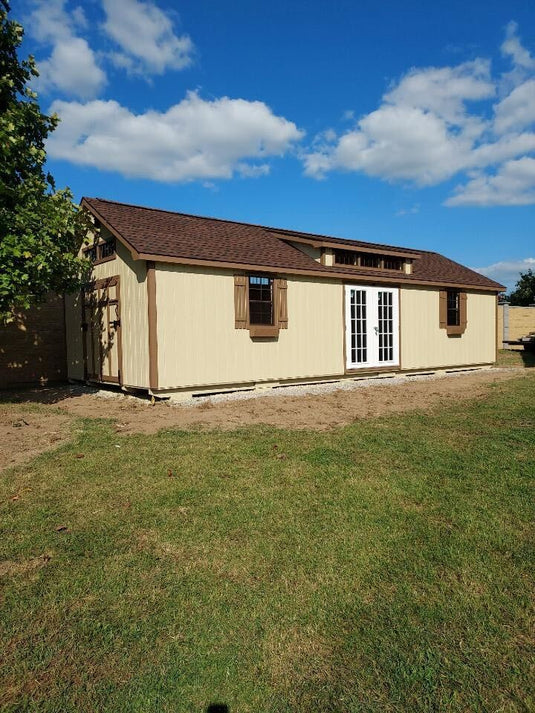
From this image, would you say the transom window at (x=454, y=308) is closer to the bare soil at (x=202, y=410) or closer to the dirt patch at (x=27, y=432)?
the bare soil at (x=202, y=410)

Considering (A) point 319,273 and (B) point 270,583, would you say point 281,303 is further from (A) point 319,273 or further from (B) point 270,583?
(B) point 270,583

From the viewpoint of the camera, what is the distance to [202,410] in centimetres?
824

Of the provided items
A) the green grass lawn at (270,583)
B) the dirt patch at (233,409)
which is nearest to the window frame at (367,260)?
the dirt patch at (233,409)

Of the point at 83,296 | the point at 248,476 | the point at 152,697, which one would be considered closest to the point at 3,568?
the point at 152,697

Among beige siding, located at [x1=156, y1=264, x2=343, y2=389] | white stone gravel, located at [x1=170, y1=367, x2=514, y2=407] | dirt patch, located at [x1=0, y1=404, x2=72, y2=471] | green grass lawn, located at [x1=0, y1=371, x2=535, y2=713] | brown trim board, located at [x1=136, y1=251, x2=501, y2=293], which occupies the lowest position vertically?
green grass lawn, located at [x1=0, y1=371, x2=535, y2=713]

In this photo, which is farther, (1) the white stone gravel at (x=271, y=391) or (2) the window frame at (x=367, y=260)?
(2) the window frame at (x=367, y=260)

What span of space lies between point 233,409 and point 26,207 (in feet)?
17.8

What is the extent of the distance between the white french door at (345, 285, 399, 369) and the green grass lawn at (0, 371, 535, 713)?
756cm

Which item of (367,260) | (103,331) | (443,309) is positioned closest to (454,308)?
(443,309)

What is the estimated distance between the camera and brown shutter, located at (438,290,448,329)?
14633 millimetres

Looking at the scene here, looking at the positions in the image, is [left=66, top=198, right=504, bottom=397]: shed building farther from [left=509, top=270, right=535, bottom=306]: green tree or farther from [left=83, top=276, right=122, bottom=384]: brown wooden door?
[left=509, top=270, right=535, bottom=306]: green tree

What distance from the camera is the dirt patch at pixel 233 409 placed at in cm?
669

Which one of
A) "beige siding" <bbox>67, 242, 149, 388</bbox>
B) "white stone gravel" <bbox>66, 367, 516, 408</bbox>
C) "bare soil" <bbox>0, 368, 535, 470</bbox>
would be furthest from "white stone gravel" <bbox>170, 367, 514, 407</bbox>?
"beige siding" <bbox>67, 242, 149, 388</bbox>

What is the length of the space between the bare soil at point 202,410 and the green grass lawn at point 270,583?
64.6 inches
